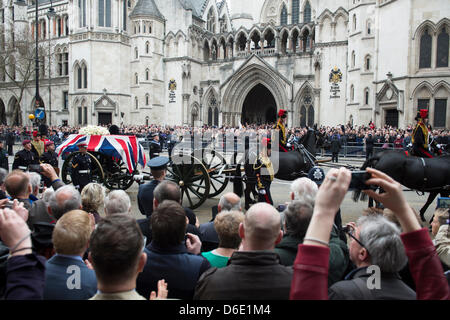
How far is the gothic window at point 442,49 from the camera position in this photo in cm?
2310

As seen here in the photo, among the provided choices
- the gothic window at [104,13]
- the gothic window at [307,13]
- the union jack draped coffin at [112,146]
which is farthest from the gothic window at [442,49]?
the gothic window at [104,13]

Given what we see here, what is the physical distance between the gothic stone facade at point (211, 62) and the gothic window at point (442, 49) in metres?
2.14

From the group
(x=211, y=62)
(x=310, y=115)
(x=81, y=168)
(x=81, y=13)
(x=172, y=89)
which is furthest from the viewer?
(x=211, y=62)

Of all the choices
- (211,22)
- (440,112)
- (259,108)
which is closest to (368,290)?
(440,112)

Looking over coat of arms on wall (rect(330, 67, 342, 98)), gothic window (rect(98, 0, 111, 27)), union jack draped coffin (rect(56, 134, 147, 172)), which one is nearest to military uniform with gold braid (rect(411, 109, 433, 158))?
union jack draped coffin (rect(56, 134, 147, 172))

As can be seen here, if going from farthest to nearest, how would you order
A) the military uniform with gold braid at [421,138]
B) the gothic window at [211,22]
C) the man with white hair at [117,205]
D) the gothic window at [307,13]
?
the gothic window at [211,22]
the gothic window at [307,13]
the military uniform with gold braid at [421,138]
the man with white hair at [117,205]

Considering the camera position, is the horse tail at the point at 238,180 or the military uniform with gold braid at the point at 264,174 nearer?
the military uniform with gold braid at the point at 264,174

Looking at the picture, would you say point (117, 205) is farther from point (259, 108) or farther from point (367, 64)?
point (259, 108)

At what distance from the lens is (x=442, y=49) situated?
2325 centimetres

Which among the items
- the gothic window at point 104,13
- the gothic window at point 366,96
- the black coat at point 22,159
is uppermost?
the gothic window at point 104,13

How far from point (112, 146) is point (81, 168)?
3.10 ft

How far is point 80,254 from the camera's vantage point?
258cm

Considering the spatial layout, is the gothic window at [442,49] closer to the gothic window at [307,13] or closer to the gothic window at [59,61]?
the gothic window at [307,13]
